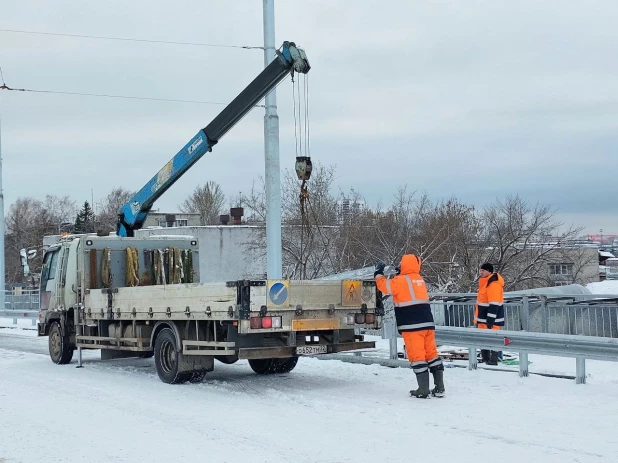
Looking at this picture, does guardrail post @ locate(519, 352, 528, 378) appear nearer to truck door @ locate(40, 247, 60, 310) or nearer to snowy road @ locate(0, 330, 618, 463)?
snowy road @ locate(0, 330, 618, 463)

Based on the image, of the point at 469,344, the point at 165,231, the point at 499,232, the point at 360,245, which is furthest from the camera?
the point at 165,231

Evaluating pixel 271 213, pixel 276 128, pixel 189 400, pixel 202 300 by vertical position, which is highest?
pixel 276 128

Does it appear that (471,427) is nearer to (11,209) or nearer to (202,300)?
(202,300)

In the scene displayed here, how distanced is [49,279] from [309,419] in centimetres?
865

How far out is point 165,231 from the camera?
42219 mm

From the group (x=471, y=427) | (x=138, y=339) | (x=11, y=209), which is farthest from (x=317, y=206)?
(x=11, y=209)

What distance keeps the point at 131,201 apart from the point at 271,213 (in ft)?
14.7

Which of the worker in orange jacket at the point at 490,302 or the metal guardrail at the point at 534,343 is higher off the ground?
the worker in orange jacket at the point at 490,302

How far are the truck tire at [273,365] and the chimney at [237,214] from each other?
38061 millimetres

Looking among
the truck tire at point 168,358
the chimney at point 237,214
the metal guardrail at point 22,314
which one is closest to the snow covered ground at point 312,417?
the truck tire at point 168,358

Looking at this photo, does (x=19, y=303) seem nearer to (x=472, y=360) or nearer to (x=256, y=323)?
(x=472, y=360)

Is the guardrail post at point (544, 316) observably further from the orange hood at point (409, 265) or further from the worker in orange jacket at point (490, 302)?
the orange hood at point (409, 265)

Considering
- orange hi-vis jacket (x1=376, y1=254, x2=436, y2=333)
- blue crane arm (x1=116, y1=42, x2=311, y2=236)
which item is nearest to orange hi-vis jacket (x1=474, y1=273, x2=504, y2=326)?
orange hi-vis jacket (x1=376, y1=254, x2=436, y2=333)

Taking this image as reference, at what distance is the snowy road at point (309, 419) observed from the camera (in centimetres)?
709
